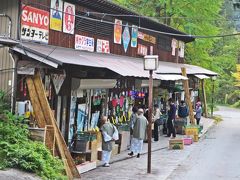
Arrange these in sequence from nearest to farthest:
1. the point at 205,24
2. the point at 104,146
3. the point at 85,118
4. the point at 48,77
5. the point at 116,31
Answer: the point at 48,77, the point at 104,146, the point at 85,118, the point at 116,31, the point at 205,24

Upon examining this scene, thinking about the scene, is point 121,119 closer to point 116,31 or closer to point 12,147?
point 116,31

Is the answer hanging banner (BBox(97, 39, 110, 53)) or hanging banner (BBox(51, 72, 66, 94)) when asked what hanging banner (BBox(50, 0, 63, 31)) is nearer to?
hanging banner (BBox(51, 72, 66, 94))

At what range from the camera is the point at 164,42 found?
28.7 m

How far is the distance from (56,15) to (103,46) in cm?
403

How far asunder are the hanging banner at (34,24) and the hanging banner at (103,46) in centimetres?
410

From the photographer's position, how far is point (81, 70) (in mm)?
15234

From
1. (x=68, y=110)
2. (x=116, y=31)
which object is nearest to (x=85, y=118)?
(x=68, y=110)

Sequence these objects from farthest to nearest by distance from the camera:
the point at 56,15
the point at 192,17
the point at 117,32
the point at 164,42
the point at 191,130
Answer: the point at 192,17 < the point at 164,42 < the point at 191,130 < the point at 117,32 < the point at 56,15

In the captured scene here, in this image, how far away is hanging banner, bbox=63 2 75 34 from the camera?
15328 mm

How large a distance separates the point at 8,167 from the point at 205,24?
27.0 metres

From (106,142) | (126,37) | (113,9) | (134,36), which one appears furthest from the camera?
(134,36)

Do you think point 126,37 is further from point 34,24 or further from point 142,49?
point 34,24

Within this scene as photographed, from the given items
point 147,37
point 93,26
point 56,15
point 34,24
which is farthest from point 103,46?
point 147,37

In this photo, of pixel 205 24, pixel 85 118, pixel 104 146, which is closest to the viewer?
pixel 104 146
